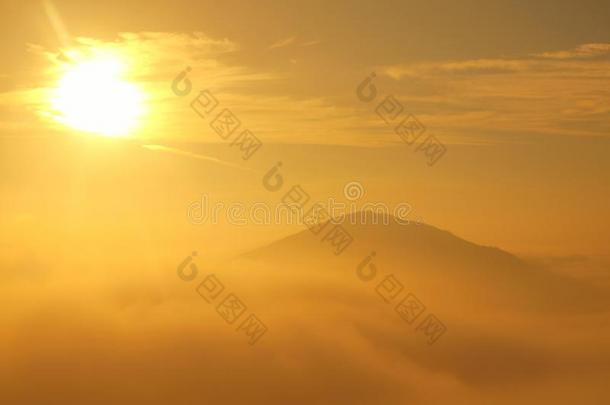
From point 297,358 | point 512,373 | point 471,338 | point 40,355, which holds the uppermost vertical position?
point 40,355

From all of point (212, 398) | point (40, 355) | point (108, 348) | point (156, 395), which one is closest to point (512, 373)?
point (212, 398)

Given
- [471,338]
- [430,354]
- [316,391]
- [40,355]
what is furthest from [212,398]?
[471,338]

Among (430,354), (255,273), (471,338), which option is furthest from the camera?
(255,273)

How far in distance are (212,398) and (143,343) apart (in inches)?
808

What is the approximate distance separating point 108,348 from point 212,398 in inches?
926

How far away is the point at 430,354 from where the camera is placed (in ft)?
500

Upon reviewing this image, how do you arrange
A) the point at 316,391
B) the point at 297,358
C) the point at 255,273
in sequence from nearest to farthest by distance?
the point at 316,391
the point at 297,358
the point at 255,273

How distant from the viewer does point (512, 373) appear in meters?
140

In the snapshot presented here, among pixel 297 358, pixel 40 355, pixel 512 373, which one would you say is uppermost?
pixel 40 355

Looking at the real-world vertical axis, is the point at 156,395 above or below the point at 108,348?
below

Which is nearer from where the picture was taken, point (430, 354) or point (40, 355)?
point (40, 355)

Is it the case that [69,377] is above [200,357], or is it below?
above

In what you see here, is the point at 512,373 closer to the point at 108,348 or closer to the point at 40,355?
the point at 108,348

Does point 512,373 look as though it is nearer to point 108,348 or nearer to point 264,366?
point 264,366
